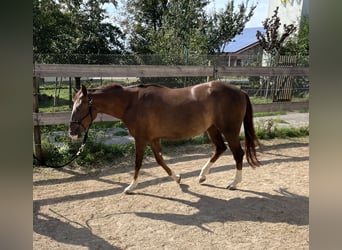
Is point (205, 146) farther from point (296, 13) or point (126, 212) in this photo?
point (296, 13)

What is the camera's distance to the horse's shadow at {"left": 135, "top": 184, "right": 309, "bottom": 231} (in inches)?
113

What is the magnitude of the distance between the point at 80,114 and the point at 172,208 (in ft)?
4.16

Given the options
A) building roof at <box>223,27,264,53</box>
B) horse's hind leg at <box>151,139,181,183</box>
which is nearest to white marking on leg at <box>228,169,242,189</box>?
horse's hind leg at <box>151,139,181,183</box>

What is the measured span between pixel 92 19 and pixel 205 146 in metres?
9.07

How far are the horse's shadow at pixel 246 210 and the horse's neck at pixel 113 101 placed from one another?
951 mm

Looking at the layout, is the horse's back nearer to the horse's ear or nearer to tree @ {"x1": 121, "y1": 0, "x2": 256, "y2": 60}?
the horse's ear

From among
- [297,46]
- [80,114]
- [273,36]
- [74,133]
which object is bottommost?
[74,133]

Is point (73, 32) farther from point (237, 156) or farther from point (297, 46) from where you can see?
point (237, 156)

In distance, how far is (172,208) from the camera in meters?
3.12

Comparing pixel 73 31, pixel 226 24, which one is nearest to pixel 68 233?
pixel 73 31

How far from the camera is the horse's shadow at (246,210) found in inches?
113

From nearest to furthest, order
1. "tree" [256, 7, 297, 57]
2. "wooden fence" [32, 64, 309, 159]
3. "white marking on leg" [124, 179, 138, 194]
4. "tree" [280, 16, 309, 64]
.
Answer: "white marking on leg" [124, 179, 138, 194] < "wooden fence" [32, 64, 309, 159] < "tree" [280, 16, 309, 64] < "tree" [256, 7, 297, 57]

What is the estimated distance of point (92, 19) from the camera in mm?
12500

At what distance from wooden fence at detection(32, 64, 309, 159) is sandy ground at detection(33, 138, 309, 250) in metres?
0.64
